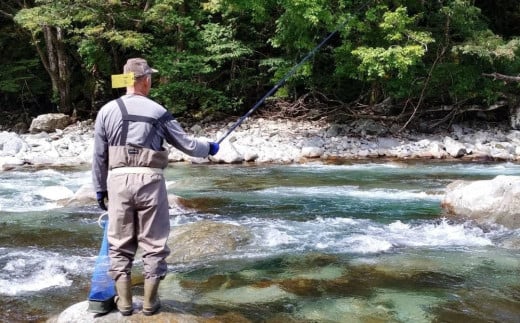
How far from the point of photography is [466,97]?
50.7 ft

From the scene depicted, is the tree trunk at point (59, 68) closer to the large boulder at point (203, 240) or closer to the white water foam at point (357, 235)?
the white water foam at point (357, 235)

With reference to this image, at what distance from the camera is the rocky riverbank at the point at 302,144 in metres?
13.4

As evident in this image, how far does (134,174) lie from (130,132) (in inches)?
9.2

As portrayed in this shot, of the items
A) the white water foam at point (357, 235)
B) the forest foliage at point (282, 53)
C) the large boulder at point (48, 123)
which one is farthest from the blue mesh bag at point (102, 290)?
the large boulder at point (48, 123)

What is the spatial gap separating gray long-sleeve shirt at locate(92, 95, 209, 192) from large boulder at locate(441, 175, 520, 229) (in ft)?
15.8

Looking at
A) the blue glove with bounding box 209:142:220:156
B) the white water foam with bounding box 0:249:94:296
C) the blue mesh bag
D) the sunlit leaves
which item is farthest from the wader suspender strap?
the sunlit leaves

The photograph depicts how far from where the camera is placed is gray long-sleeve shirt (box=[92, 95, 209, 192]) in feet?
9.57

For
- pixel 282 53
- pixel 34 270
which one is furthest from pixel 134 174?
pixel 282 53

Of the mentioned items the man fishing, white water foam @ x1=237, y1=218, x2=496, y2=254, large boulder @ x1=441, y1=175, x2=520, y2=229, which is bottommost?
white water foam @ x1=237, y1=218, x2=496, y2=254

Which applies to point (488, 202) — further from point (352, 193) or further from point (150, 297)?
point (150, 297)

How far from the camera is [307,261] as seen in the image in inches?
197

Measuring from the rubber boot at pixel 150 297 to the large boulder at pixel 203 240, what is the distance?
194cm

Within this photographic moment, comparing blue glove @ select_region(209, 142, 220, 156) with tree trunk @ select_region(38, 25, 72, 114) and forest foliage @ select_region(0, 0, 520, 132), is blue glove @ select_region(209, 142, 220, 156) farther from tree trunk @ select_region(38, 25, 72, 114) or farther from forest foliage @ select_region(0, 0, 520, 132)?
tree trunk @ select_region(38, 25, 72, 114)

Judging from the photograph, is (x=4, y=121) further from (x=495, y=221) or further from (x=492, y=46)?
(x=495, y=221)
